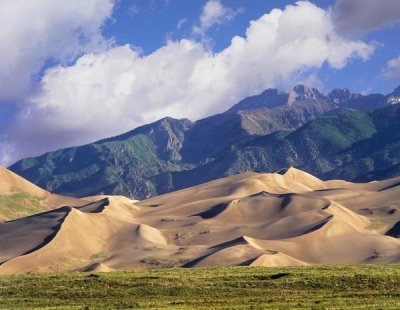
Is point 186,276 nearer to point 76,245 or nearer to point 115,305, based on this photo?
point 115,305

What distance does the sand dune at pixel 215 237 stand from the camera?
13438 cm

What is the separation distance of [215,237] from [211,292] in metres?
115

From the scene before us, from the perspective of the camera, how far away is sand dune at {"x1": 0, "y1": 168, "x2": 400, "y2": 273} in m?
134

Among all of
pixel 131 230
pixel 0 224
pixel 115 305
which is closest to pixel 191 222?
pixel 131 230

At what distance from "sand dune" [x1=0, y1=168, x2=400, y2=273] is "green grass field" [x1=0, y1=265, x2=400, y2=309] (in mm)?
52403

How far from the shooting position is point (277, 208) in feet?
623

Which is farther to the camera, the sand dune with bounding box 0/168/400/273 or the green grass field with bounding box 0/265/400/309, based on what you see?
the sand dune with bounding box 0/168/400/273

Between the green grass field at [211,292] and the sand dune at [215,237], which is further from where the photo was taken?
the sand dune at [215,237]

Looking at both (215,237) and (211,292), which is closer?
(211,292)

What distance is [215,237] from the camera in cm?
16650

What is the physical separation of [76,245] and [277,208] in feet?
188

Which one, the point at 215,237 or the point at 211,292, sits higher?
the point at 215,237

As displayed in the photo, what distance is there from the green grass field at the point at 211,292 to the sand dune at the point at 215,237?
52.4 metres

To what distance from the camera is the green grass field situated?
148 ft
